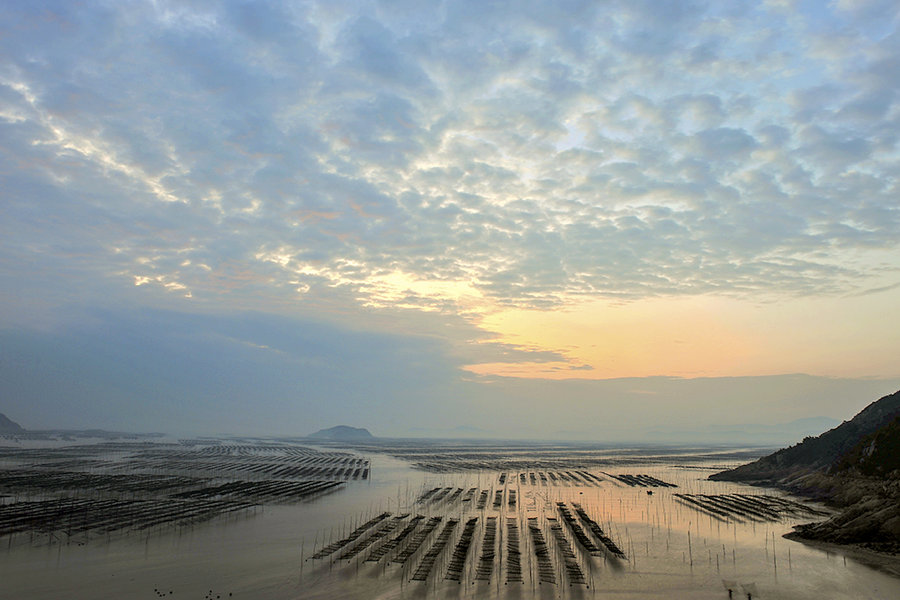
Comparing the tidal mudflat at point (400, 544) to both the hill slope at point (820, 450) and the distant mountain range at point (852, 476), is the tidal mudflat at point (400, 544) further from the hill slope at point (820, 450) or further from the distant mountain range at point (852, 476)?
the hill slope at point (820, 450)

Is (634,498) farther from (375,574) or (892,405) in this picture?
(892,405)

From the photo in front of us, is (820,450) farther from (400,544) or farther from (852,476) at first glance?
(400,544)

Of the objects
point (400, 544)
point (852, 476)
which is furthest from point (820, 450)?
point (400, 544)

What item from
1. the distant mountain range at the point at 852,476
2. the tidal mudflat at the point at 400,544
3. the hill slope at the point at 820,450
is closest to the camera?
the tidal mudflat at the point at 400,544

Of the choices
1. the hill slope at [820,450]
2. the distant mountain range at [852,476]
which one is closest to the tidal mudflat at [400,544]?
the distant mountain range at [852,476]

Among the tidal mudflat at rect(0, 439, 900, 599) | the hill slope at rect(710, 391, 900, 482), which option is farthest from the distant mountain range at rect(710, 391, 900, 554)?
the tidal mudflat at rect(0, 439, 900, 599)

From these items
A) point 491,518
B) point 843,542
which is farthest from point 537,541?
point 843,542
